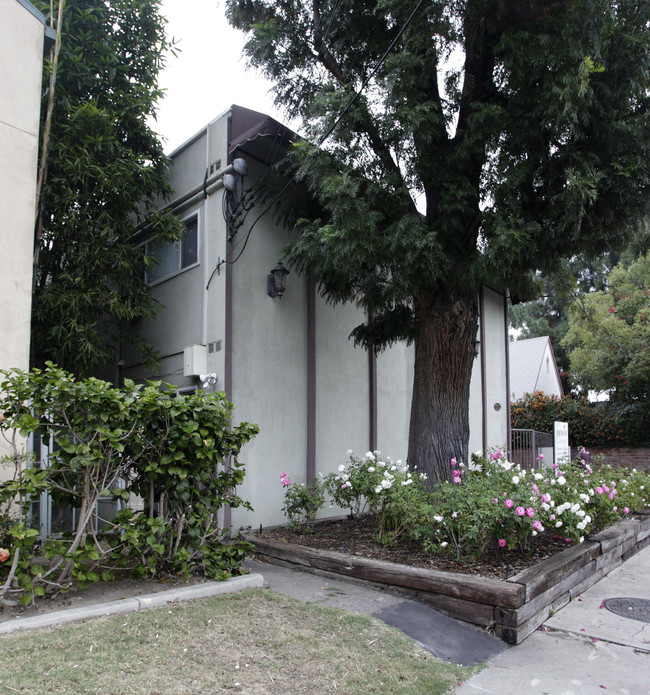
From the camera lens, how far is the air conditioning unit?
24.2 ft

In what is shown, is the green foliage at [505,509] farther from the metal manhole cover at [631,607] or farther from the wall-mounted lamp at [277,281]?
the wall-mounted lamp at [277,281]

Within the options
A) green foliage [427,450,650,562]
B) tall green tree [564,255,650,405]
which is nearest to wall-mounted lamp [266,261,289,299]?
green foliage [427,450,650,562]

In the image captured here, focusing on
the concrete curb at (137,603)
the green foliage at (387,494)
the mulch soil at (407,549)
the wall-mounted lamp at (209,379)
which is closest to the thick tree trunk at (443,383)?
the green foliage at (387,494)

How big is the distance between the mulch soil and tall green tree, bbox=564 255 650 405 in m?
10.9

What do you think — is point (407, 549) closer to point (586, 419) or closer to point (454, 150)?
point (454, 150)

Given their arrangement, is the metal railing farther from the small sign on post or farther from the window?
the window

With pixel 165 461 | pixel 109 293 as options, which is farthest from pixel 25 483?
pixel 109 293

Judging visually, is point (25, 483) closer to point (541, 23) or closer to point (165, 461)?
point (165, 461)

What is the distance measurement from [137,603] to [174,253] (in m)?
5.89

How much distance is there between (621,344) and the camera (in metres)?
16.3

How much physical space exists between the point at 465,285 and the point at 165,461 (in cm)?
406

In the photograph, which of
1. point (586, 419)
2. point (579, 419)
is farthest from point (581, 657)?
point (579, 419)

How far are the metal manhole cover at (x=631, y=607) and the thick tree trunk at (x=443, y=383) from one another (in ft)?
7.29

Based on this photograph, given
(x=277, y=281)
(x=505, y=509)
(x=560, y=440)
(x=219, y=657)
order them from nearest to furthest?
1. (x=219, y=657)
2. (x=505, y=509)
3. (x=277, y=281)
4. (x=560, y=440)
